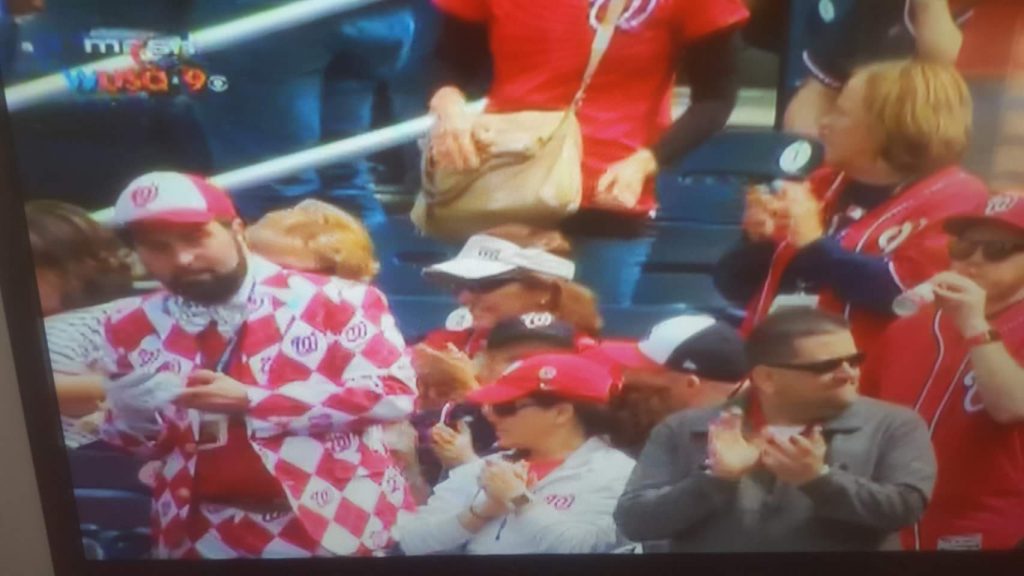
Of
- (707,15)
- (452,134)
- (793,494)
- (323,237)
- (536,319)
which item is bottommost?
(793,494)

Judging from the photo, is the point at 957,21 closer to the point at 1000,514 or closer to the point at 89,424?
the point at 1000,514

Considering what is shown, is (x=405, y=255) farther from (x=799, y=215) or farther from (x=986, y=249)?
(x=986, y=249)

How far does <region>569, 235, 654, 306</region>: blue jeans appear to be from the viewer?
1.26 m

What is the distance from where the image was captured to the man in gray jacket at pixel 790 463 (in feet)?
4.33

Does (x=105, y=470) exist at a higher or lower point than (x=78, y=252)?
lower

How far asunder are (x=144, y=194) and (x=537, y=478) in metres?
0.53

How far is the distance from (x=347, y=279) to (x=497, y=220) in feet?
0.57

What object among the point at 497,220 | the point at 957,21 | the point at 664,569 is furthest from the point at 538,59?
the point at 664,569

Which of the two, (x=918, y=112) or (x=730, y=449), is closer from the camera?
(x=918, y=112)

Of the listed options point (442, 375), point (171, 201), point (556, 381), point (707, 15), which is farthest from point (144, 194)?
point (707, 15)

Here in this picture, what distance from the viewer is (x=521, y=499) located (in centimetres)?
136

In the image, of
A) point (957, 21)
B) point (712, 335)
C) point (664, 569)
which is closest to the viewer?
point (957, 21)

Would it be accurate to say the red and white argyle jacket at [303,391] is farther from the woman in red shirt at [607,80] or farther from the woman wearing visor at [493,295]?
the woman in red shirt at [607,80]

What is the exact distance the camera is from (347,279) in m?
1.29
